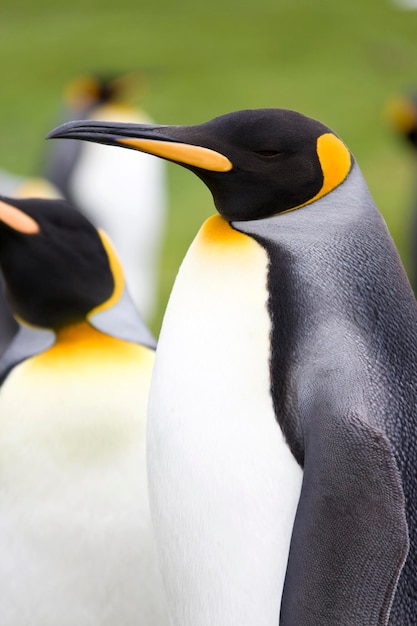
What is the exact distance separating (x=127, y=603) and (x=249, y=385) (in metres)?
0.63

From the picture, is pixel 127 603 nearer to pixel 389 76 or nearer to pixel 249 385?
pixel 249 385

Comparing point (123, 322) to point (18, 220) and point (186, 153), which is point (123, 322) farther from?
point (186, 153)

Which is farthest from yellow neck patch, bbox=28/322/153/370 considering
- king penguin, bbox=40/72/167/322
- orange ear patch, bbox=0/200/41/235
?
king penguin, bbox=40/72/167/322

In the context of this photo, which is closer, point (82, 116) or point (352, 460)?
point (352, 460)

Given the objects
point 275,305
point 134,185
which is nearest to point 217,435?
point 275,305

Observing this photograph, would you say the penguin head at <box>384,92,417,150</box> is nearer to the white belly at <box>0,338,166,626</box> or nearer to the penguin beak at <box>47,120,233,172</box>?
the white belly at <box>0,338,166,626</box>

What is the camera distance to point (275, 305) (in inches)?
64.6

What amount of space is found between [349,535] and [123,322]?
2.98ft

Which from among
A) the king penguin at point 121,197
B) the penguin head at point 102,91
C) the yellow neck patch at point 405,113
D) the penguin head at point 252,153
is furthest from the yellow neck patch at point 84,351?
the yellow neck patch at point 405,113

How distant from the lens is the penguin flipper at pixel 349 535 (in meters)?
1.44

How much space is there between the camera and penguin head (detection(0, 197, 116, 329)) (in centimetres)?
217

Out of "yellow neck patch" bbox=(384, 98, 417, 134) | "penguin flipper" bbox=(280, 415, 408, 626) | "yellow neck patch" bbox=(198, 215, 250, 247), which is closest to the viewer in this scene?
"penguin flipper" bbox=(280, 415, 408, 626)

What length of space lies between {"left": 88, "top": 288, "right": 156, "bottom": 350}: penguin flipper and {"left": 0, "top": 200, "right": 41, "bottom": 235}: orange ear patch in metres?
0.21

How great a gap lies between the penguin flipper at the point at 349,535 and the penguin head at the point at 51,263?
84 cm
